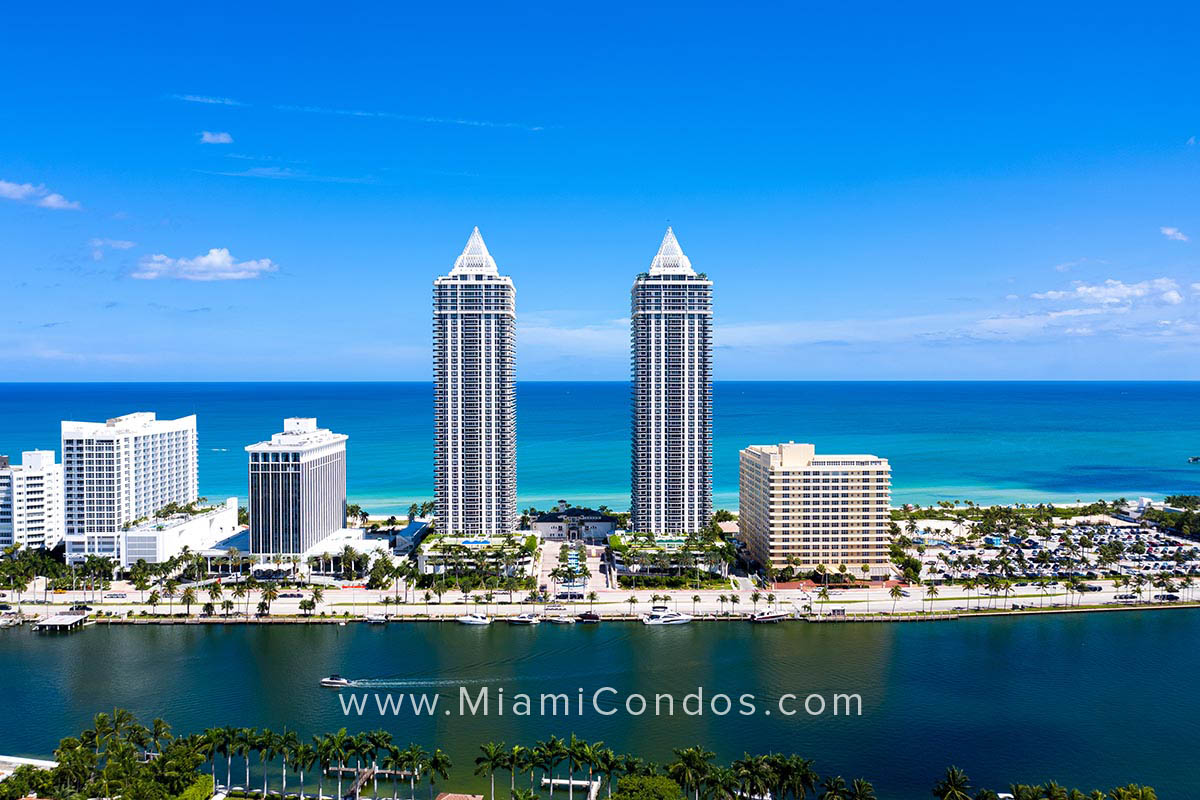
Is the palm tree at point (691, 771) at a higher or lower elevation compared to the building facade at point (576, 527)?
lower

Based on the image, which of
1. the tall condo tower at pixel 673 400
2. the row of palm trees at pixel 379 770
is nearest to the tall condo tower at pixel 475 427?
the tall condo tower at pixel 673 400

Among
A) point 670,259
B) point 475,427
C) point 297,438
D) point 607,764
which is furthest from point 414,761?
point 670,259

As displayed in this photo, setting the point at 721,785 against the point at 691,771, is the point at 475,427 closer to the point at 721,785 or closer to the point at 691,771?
the point at 691,771

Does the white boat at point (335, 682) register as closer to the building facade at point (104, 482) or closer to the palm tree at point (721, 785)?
the palm tree at point (721, 785)

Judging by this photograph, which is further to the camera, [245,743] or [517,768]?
[517,768]

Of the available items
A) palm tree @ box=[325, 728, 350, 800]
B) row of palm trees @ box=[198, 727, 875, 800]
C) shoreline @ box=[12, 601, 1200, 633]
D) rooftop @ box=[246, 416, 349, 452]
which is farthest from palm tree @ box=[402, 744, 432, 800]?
rooftop @ box=[246, 416, 349, 452]

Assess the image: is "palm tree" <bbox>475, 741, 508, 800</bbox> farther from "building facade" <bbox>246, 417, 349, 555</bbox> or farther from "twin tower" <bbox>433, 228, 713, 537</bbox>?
"twin tower" <bbox>433, 228, 713, 537</bbox>

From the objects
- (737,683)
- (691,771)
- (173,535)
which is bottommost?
(737,683)
